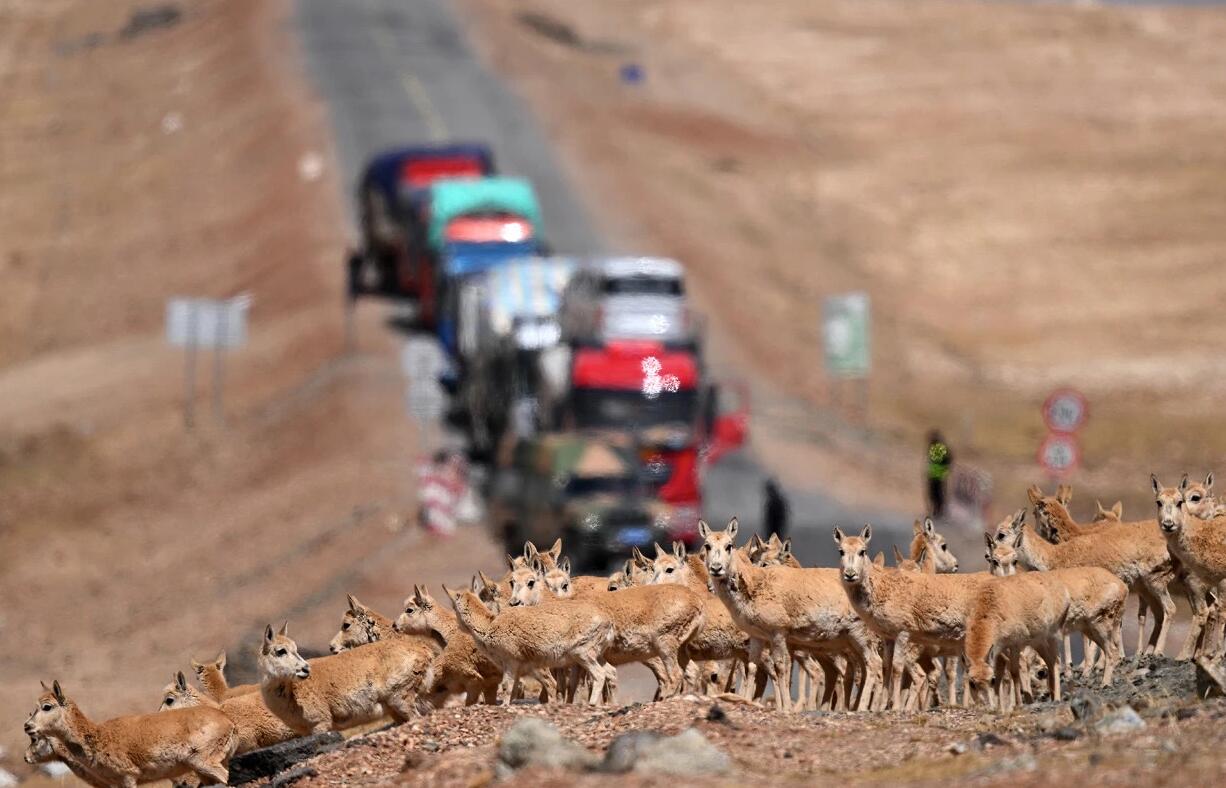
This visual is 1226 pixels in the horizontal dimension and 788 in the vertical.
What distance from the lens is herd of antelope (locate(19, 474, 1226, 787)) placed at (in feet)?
61.9

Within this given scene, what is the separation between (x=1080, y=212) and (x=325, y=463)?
51.0 m

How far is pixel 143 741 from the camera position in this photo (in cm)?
1917

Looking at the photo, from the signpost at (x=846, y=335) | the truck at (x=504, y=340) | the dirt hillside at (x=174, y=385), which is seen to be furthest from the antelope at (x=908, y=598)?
the signpost at (x=846, y=335)

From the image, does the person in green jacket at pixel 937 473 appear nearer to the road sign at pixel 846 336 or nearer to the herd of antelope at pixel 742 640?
the road sign at pixel 846 336

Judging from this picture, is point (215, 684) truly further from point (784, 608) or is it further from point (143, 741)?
point (784, 608)

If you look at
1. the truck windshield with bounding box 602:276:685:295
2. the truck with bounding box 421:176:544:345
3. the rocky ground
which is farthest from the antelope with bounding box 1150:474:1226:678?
the truck with bounding box 421:176:544:345

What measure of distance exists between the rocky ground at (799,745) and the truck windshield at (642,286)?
25.9 meters

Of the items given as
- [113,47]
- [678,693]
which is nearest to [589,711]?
[678,693]

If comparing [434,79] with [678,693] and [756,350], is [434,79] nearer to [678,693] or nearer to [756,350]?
[756,350]

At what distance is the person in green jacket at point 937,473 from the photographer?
120ft

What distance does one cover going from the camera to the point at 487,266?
5244cm

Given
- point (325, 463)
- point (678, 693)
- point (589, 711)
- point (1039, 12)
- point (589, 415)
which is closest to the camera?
point (589, 711)

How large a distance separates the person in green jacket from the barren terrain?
32.6 ft

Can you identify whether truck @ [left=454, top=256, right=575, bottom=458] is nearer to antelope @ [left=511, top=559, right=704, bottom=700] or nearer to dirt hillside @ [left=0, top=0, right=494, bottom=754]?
dirt hillside @ [left=0, top=0, right=494, bottom=754]
